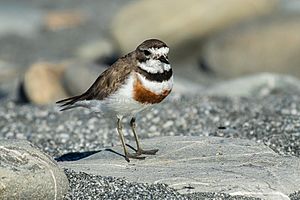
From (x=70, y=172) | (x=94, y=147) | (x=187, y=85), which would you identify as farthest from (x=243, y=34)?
(x=70, y=172)

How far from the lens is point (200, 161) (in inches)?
255

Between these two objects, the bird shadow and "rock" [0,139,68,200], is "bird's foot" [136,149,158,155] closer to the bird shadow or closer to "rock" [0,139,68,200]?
the bird shadow

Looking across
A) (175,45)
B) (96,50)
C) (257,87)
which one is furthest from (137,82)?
(96,50)

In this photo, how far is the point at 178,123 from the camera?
9180mm

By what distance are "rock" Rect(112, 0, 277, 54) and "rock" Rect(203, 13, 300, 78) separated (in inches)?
56.3

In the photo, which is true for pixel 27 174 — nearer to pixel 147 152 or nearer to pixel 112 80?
pixel 112 80

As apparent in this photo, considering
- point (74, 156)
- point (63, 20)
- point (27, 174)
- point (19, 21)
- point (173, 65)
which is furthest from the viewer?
point (63, 20)

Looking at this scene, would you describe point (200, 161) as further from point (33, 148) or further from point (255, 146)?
point (33, 148)

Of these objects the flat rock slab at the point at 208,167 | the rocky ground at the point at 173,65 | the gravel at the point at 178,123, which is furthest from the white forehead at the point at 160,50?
the gravel at the point at 178,123

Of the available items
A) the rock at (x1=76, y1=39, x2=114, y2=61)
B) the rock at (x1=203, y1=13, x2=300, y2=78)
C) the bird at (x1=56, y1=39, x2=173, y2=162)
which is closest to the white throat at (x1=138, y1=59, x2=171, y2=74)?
the bird at (x1=56, y1=39, x2=173, y2=162)

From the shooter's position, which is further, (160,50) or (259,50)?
(259,50)

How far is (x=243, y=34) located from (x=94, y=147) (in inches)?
252

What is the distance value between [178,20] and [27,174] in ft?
35.1

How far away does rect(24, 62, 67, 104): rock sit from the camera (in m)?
12.0
